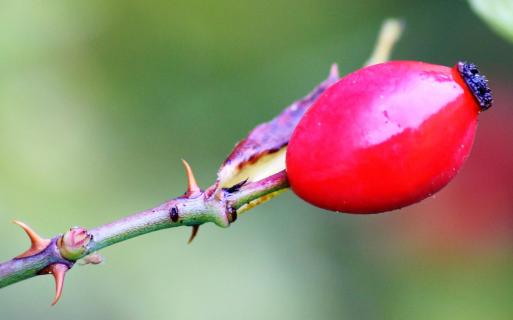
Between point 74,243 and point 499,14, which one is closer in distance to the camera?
point 74,243

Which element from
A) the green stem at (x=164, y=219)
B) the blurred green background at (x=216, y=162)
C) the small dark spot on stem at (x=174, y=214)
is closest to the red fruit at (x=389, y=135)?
the green stem at (x=164, y=219)

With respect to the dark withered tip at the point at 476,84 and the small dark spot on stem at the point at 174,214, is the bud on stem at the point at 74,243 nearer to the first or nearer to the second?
the small dark spot on stem at the point at 174,214

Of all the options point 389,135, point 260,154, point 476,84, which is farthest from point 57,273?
point 476,84

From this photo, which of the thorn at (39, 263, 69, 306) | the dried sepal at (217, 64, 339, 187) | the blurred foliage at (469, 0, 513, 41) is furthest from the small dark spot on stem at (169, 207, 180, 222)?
the blurred foliage at (469, 0, 513, 41)

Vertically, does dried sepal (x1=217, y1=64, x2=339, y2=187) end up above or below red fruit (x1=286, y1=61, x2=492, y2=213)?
above

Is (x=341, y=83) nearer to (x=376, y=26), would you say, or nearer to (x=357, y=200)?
(x=357, y=200)

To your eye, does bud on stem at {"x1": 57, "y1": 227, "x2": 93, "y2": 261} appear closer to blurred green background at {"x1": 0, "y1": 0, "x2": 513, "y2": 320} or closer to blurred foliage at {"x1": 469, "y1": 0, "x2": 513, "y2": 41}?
blurred foliage at {"x1": 469, "y1": 0, "x2": 513, "y2": 41}

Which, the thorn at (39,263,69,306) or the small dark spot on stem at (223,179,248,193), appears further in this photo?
the small dark spot on stem at (223,179,248,193)

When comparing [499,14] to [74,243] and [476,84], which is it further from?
[74,243]
